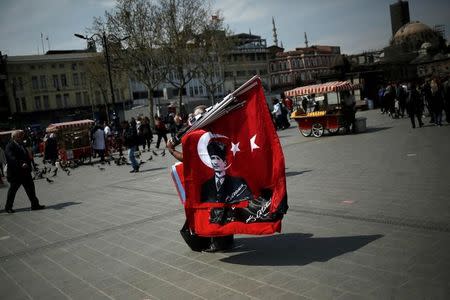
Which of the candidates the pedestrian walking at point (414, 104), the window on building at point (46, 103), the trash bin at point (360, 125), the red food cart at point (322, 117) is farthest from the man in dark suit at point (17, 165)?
the window on building at point (46, 103)

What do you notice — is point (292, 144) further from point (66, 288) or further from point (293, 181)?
point (66, 288)

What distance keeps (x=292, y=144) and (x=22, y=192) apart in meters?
10.1

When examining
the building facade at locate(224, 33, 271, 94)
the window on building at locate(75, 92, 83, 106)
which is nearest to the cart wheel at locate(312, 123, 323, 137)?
the window on building at locate(75, 92, 83, 106)

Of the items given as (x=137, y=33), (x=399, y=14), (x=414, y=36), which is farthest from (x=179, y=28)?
(x=399, y=14)

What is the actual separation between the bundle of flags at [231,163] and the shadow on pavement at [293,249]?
0.56 m

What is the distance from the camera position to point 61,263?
5.67 m

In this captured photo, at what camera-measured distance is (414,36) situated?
288ft

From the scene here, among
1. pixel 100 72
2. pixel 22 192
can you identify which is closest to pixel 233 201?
pixel 22 192

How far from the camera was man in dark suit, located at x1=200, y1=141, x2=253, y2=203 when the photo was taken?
494 centimetres

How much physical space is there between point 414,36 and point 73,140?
85.7 metres

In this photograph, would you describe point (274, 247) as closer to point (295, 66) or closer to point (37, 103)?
point (37, 103)

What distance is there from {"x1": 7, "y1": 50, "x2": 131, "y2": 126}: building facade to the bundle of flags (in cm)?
5847

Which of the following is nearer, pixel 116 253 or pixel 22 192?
pixel 116 253

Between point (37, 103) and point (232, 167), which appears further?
point (37, 103)
